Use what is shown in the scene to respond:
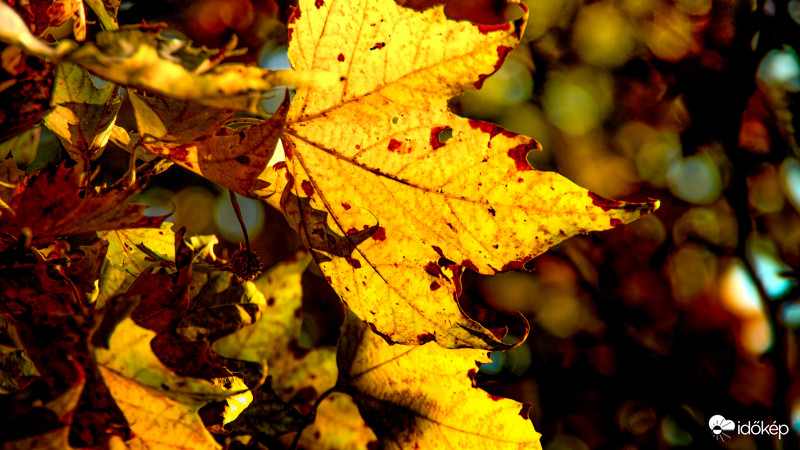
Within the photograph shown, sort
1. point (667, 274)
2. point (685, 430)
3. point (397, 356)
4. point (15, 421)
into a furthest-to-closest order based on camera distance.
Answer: point (667, 274) < point (685, 430) < point (397, 356) < point (15, 421)

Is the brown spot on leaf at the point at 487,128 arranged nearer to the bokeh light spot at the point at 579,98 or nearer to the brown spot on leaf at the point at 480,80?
the brown spot on leaf at the point at 480,80

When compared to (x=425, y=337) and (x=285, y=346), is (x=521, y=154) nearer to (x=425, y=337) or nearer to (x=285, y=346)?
(x=425, y=337)

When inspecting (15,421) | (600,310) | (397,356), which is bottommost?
(600,310)

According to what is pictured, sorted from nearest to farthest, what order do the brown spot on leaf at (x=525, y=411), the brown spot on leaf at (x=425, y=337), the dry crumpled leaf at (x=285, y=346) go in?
the brown spot on leaf at (x=425, y=337)
the brown spot on leaf at (x=525, y=411)
the dry crumpled leaf at (x=285, y=346)

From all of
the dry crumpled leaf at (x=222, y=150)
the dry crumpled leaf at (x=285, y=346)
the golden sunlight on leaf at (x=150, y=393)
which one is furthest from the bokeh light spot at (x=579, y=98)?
the golden sunlight on leaf at (x=150, y=393)

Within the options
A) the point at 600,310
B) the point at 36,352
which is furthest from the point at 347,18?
the point at 600,310

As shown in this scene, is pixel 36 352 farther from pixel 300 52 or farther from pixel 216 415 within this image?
pixel 300 52

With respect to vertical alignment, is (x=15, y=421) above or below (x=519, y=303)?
above
